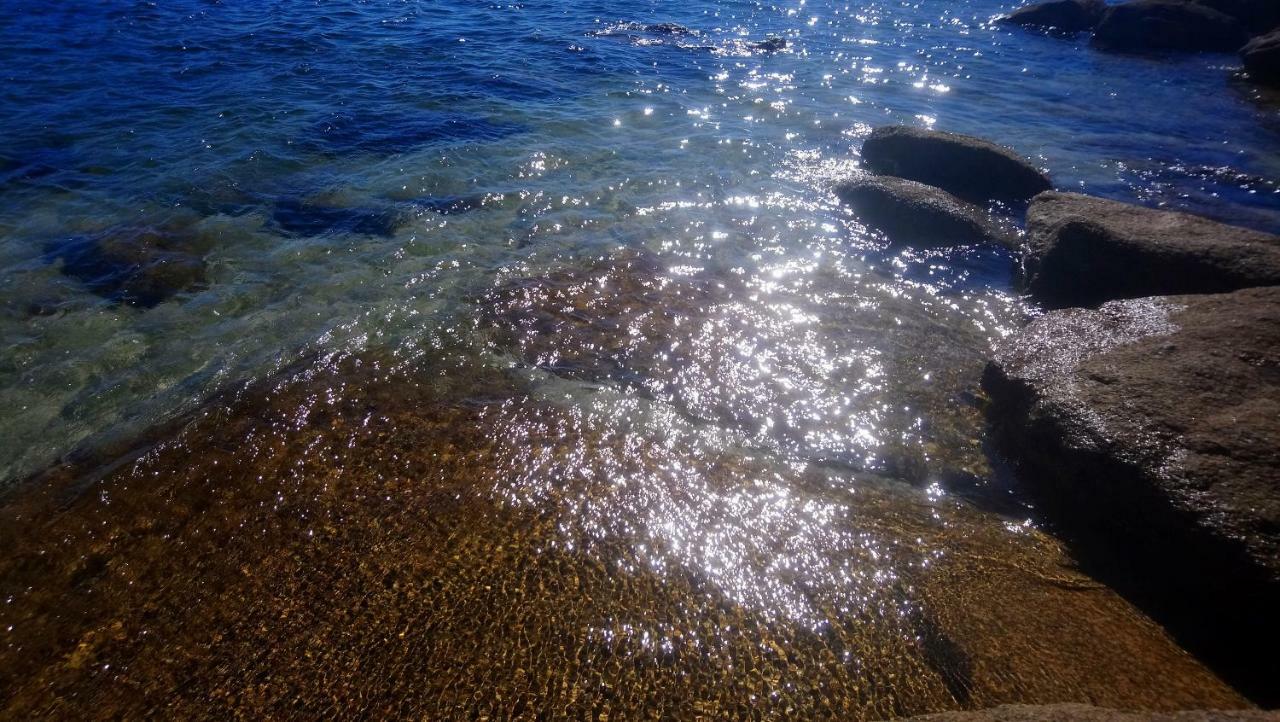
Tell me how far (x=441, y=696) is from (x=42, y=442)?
372cm

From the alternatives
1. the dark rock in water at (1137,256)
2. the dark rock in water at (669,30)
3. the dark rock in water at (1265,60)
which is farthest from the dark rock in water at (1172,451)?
the dark rock in water at (669,30)

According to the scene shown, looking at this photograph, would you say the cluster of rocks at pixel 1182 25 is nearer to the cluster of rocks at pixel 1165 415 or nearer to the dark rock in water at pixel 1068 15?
the dark rock in water at pixel 1068 15

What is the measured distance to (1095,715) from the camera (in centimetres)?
246

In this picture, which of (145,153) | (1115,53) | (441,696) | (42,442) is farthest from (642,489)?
(1115,53)

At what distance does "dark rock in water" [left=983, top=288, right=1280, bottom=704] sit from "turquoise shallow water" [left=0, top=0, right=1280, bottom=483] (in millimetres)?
634

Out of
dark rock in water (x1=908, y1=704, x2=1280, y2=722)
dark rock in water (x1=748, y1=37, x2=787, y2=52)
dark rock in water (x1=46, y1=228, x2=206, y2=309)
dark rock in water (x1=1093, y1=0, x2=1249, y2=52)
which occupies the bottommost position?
dark rock in water (x1=46, y1=228, x2=206, y2=309)

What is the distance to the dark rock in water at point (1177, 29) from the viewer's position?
15.9m

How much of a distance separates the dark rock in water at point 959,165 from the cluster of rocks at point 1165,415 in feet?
6.97

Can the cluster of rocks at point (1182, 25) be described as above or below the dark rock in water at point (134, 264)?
above

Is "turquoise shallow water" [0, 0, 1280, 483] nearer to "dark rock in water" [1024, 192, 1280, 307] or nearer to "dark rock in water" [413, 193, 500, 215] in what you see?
"dark rock in water" [413, 193, 500, 215]

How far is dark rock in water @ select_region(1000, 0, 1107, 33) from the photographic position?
59.1 ft

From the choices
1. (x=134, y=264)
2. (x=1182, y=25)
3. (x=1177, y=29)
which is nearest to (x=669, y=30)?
(x=1177, y=29)

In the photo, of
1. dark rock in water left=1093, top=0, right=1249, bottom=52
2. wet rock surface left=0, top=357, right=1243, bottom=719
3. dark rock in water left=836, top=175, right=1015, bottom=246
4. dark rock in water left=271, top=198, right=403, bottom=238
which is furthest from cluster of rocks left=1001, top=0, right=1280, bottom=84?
dark rock in water left=271, top=198, right=403, bottom=238

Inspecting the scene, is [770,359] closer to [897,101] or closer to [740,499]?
[740,499]
